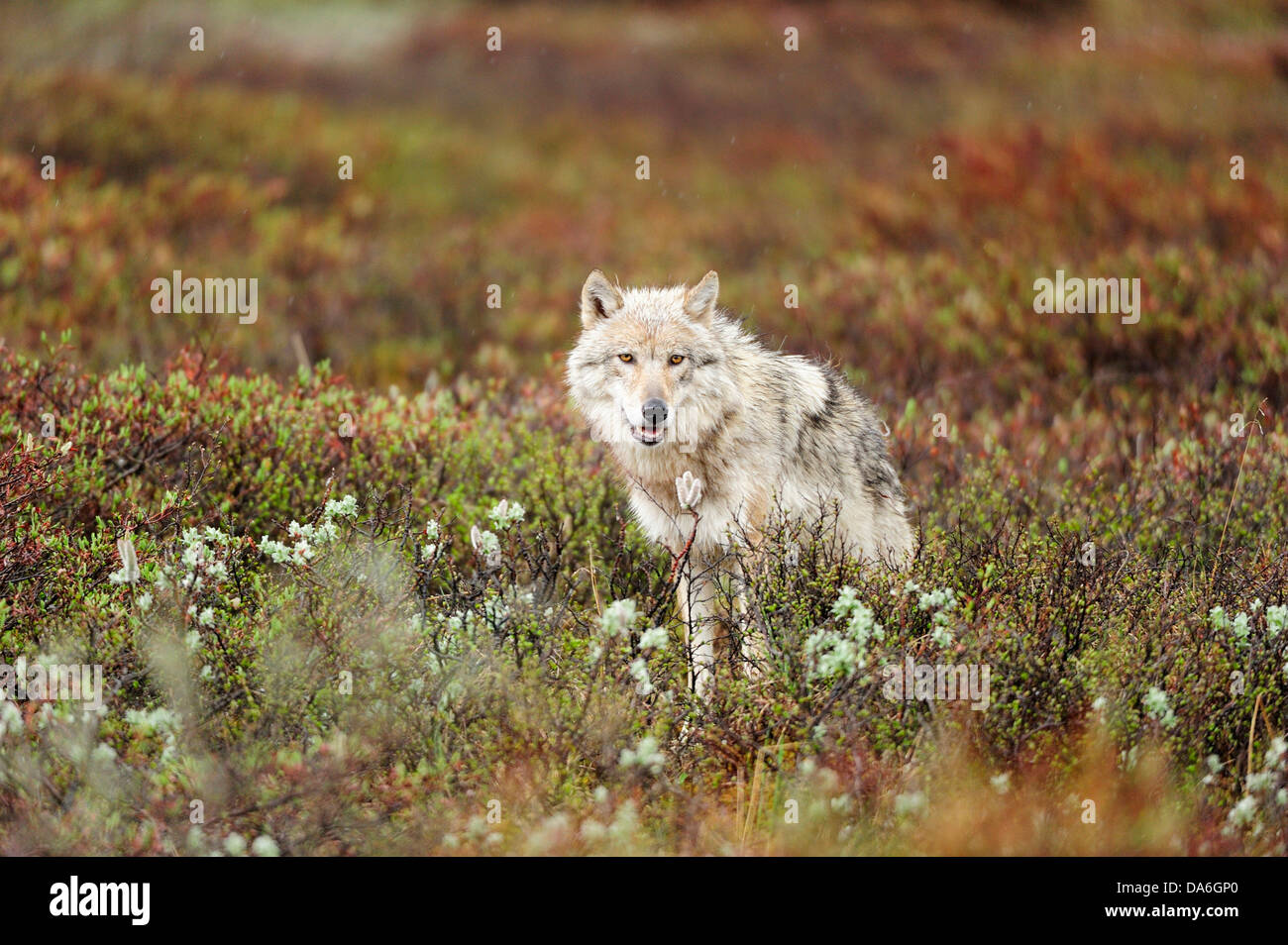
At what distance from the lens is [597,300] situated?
5.80 metres

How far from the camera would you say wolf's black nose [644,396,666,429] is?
5164 mm

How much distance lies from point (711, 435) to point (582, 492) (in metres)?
1.10

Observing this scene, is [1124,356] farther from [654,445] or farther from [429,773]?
[429,773]

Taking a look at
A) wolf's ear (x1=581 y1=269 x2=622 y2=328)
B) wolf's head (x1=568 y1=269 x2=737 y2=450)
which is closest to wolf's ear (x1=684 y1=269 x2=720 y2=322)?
wolf's head (x1=568 y1=269 x2=737 y2=450)

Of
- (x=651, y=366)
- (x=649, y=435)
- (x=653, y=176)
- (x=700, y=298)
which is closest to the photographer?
(x=649, y=435)

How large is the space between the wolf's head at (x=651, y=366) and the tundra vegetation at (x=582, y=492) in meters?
0.59

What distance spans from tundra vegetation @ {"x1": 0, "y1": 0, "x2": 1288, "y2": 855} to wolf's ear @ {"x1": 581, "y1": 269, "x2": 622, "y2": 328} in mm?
900

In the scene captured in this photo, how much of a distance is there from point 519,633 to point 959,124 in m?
13.3

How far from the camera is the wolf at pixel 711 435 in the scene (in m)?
5.30

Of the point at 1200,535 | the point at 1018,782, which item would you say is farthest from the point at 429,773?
the point at 1200,535

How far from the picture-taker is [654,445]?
17.7 feet

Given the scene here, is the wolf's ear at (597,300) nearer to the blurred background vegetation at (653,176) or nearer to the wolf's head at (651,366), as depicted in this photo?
the wolf's head at (651,366)

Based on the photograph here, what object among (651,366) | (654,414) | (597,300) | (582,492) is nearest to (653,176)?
(582,492)

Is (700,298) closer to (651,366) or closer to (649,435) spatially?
(651,366)
